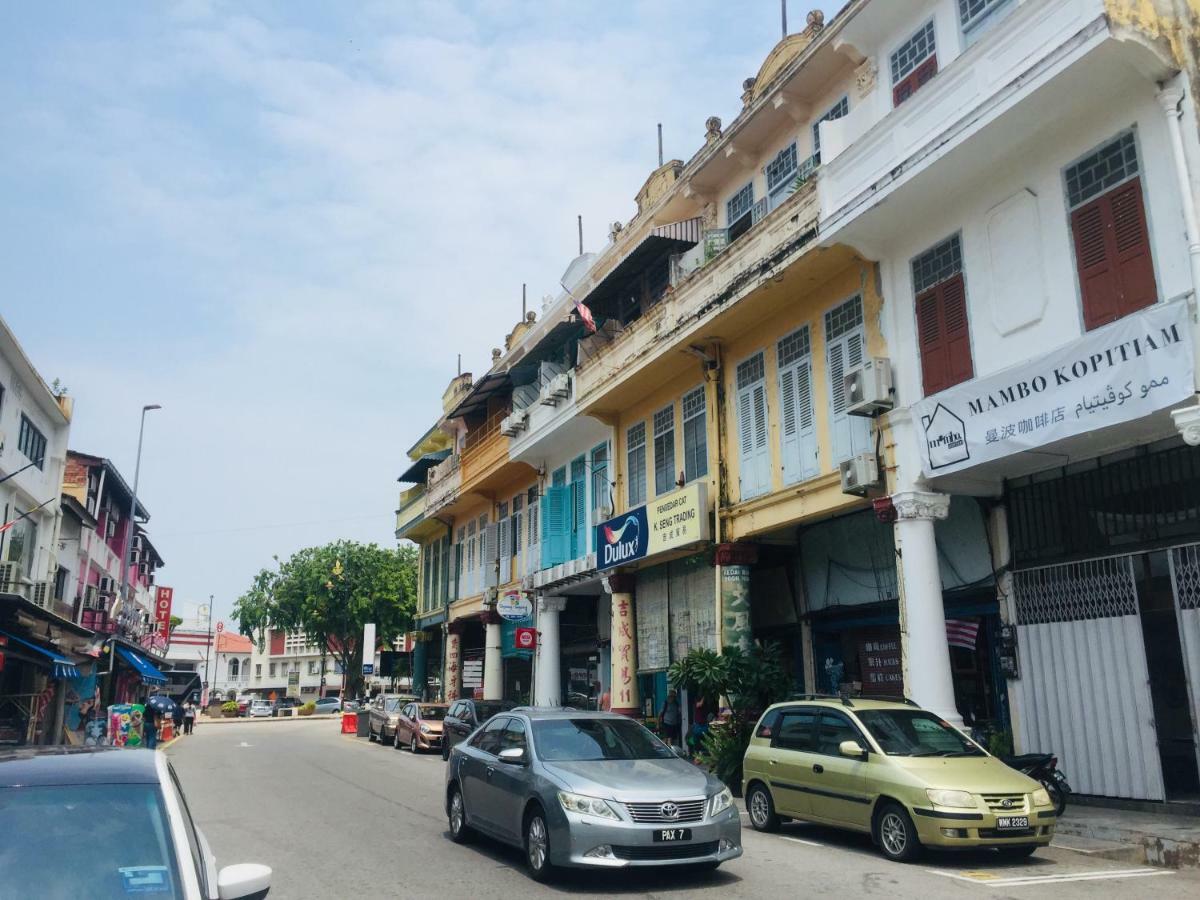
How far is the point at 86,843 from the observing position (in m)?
4.30

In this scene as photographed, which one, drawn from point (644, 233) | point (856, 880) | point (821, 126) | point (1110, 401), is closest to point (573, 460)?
point (644, 233)

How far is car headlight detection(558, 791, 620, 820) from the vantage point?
8094 millimetres

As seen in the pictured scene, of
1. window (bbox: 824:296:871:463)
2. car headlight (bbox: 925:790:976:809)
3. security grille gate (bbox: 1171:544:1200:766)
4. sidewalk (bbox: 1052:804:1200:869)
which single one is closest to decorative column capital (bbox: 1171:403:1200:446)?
A: security grille gate (bbox: 1171:544:1200:766)

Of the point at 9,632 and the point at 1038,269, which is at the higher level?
the point at 1038,269

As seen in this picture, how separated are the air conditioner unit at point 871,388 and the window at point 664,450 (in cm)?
665

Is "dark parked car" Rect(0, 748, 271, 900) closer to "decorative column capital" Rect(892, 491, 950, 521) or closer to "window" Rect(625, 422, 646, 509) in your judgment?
"decorative column capital" Rect(892, 491, 950, 521)

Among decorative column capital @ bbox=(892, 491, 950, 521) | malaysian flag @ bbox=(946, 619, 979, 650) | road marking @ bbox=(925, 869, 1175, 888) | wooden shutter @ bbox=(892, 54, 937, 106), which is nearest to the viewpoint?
road marking @ bbox=(925, 869, 1175, 888)

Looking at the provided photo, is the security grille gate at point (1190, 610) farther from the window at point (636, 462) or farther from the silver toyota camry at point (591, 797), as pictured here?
the window at point (636, 462)

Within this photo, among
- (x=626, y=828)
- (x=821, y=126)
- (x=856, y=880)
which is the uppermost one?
(x=821, y=126)

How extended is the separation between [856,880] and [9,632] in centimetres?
2443

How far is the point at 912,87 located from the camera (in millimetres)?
14852

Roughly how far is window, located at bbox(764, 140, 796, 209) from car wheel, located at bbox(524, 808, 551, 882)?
12.8 m

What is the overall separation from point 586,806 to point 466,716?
1512cm

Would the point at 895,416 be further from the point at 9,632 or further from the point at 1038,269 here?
the point at 9,632
